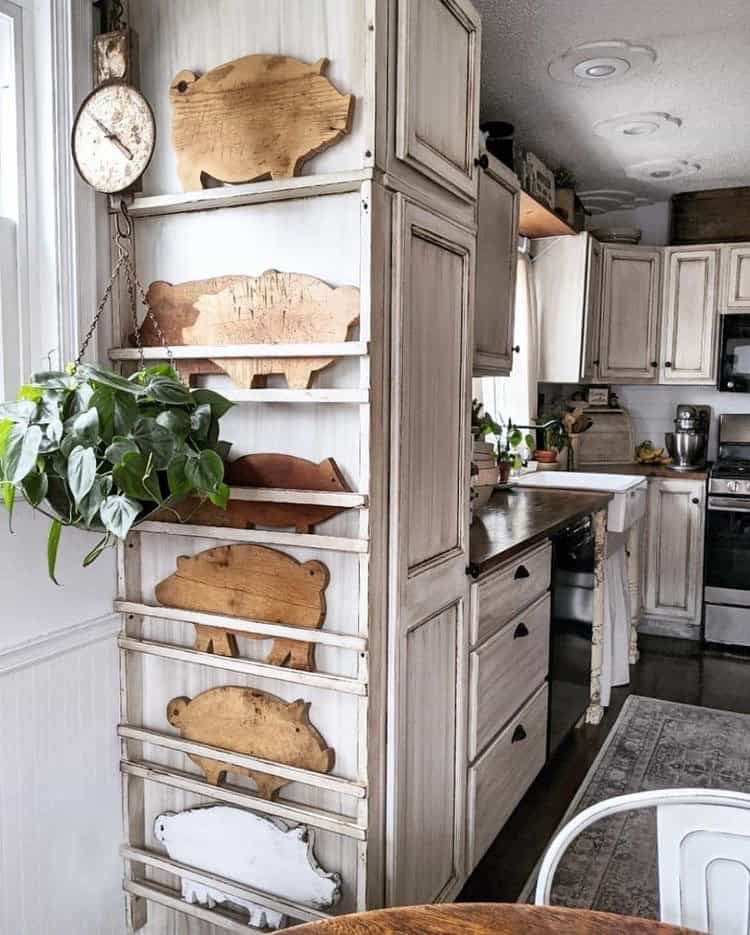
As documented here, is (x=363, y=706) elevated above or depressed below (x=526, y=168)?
below

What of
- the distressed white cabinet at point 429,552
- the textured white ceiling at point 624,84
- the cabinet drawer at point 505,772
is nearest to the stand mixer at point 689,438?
the textured white ceiling at point 624,84

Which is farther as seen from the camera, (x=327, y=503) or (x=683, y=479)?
(x=683, y=479)

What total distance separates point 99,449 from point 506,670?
4.74ft

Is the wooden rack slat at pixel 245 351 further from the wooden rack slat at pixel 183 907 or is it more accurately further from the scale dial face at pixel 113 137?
the wooden rack slat at pixel 183 907

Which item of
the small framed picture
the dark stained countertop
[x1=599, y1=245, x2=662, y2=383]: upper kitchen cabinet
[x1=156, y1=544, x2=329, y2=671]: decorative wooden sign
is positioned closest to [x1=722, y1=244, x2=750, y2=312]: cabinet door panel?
[x1=599, y1=245, x2=662, y2=383]: upper kitchen cabinet

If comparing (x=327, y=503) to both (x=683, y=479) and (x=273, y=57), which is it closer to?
(x=273, y=57)

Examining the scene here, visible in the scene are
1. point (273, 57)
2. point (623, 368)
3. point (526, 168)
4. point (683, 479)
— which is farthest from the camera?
point (623, 368)

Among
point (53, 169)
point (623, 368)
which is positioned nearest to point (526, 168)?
point (623, 368)

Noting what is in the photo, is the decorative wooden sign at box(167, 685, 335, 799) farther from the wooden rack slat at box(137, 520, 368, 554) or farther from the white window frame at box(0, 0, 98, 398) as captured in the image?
the white window frame at box(0, 0, 98, 398)

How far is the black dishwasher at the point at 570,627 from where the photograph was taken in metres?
2.75

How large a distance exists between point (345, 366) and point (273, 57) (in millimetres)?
629

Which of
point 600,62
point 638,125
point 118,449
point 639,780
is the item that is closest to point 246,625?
point 118,449

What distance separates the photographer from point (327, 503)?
157 centimetres

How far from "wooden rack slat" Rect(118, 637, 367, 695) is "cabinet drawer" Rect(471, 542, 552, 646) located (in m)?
0.55
